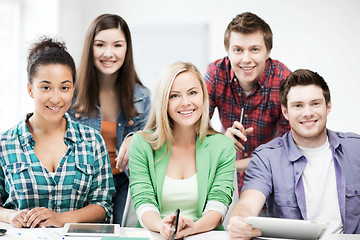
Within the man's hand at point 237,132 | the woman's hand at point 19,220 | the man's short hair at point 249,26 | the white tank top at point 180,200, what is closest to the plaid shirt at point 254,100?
the man's short hair at point 249,26

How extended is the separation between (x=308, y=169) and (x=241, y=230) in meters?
0.57

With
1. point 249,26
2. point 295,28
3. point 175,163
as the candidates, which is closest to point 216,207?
point 175,163

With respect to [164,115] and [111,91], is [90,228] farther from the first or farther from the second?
[111,91]

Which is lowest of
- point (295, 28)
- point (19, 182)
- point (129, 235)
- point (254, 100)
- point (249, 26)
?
point (129, 235)

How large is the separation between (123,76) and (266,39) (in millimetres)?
790

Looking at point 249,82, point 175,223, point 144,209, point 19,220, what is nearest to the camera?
point 175,223

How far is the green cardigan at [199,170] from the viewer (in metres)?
1.77

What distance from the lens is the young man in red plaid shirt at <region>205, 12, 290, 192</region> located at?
88.4 inches

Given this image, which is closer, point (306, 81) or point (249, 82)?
point (306, 81)

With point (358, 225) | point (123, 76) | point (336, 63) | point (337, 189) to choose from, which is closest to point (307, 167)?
point (337, 189)

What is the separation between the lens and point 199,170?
1820mm

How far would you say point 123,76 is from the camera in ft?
7.86

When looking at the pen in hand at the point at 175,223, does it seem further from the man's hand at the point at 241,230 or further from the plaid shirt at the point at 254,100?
the plaid shirt at the point at 254,100

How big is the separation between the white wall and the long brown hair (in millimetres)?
1364
